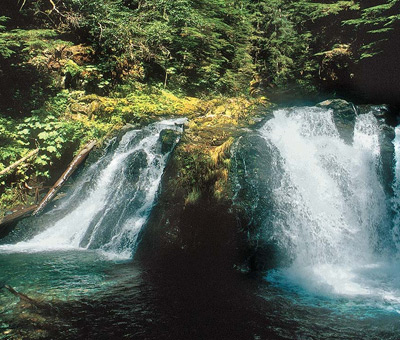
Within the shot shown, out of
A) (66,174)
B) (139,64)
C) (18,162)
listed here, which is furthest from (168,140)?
(139,64)

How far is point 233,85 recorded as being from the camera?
14.8 m

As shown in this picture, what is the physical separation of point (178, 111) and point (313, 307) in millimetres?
8752

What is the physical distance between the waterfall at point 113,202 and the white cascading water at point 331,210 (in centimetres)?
328

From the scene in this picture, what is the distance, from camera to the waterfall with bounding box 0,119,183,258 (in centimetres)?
674

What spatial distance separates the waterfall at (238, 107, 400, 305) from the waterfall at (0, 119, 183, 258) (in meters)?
3.01

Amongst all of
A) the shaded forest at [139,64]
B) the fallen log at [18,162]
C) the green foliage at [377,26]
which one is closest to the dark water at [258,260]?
the fallen log at [18,162]

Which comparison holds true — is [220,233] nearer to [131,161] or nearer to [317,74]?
[131,161]

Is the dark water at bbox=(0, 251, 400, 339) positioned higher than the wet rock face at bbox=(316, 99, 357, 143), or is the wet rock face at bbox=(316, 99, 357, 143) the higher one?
the wet rock face at bbox=(316, 99, 357, 143)

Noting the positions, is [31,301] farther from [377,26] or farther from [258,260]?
[377,26]

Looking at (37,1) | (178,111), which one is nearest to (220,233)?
(178,111)

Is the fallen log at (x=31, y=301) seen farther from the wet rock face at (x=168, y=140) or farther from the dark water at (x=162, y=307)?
the wet rock face at (x=168, y=140)

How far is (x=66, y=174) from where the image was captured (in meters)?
8.41

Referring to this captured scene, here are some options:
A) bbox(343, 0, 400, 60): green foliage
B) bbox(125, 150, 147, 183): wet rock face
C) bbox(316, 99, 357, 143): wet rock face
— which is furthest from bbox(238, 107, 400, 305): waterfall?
bbox(343, 0, 400, 60): green foliage

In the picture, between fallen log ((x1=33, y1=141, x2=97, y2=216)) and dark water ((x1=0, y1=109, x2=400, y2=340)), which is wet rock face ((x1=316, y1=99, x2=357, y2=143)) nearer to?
dark water ((x1=0, y1=109, x2=400, y2=340))
